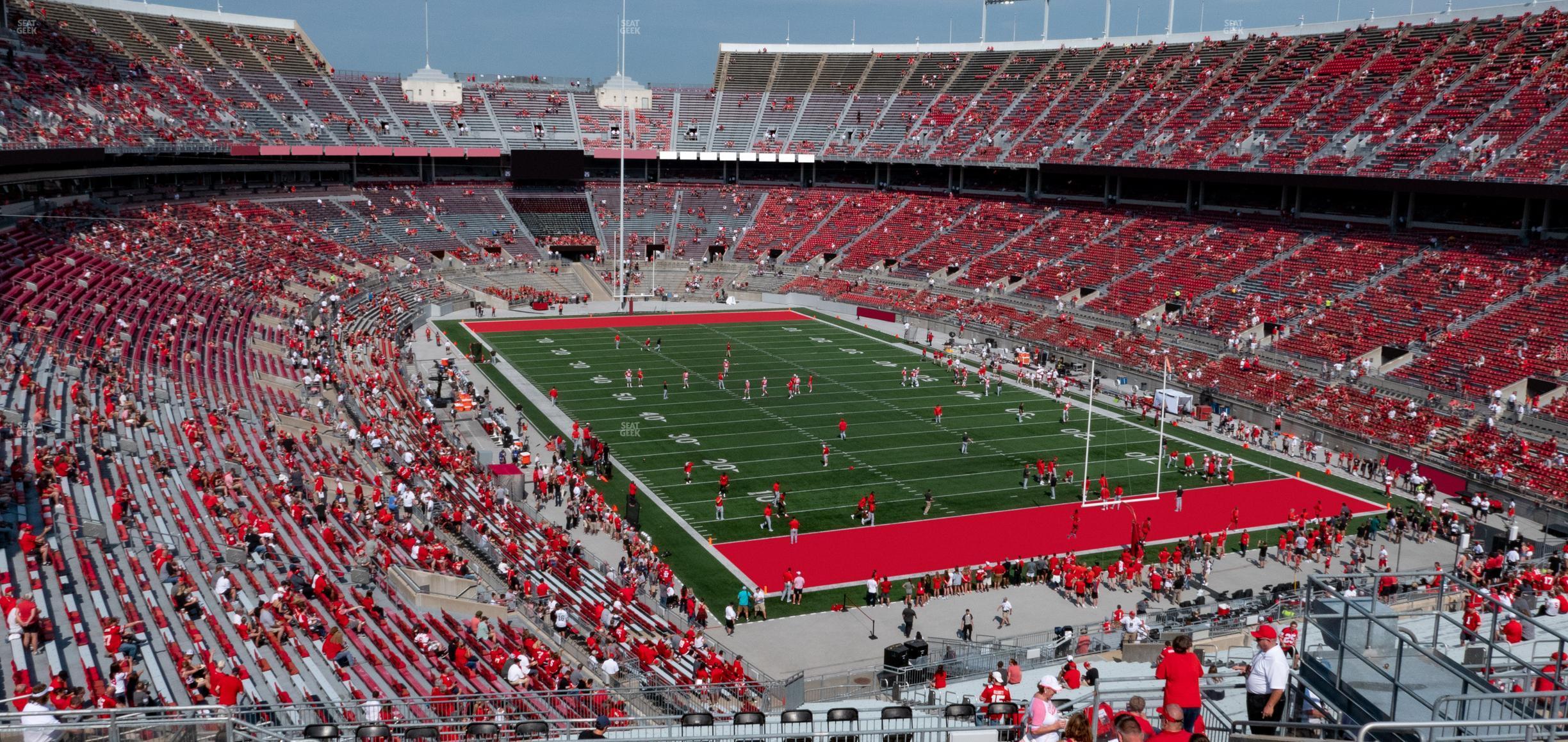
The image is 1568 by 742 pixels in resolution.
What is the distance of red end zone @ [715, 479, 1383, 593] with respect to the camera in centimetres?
2397

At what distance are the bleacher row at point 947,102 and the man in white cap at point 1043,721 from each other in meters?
38.1

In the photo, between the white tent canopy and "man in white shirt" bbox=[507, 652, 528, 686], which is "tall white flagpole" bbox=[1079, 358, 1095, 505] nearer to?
the white tent canopy

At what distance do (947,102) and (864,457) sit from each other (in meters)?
43.9

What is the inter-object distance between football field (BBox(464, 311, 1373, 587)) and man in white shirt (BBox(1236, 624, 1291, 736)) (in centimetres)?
1419

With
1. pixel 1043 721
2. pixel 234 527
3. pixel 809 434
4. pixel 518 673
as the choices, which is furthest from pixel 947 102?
pixel 1043 721

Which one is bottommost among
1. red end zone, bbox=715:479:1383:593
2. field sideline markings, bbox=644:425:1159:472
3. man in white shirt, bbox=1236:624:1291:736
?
red end zone, bbox=715:479:1383:593

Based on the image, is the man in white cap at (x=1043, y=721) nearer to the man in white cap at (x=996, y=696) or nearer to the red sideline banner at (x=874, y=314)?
the man in white cap at (x=996, y=696)

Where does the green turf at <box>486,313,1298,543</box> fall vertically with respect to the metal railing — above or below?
below

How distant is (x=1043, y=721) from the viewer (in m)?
8.78

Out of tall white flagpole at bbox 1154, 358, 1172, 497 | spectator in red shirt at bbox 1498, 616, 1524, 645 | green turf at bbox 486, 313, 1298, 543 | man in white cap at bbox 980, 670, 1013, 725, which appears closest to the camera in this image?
spectator in red shirt at bbox 1498, 616, 1524, 645

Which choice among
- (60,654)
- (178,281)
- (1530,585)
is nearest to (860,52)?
(178,281)

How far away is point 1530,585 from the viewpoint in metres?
21.0

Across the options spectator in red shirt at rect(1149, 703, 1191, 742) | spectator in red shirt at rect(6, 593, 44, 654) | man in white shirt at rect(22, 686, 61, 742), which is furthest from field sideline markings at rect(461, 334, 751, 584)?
spectator in red shirt at rect(1149, 703, 1191, 742)

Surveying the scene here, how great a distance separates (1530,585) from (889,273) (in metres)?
39.6
